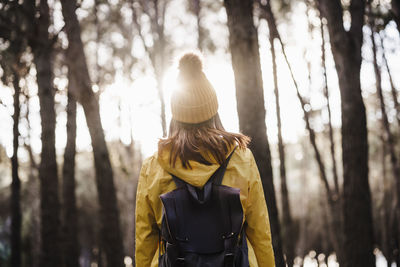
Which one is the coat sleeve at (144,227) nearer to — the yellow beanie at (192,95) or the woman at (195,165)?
the woman at (195,165)

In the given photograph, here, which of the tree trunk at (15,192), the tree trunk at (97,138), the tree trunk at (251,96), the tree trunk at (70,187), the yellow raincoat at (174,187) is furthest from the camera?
the tree trunk at (15,192)

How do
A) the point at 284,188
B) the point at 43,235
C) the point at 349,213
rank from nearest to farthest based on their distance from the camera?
the point at 349,213, the point at 43,235, the point at 284,188

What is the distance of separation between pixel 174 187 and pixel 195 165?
0.17 metres

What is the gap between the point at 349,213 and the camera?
4.68 meters

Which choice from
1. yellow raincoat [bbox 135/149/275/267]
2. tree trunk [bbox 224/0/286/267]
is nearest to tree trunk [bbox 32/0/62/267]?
tree trunk [bbox 224/0/286/267]

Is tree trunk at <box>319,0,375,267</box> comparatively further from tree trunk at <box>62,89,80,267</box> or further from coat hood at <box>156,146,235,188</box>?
tree trunk at <box>62,89,80,267</box>

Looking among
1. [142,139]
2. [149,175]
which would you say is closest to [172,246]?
[149,175]

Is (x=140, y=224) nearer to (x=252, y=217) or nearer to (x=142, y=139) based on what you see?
(x=252, y=217)

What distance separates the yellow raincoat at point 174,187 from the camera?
1.84m

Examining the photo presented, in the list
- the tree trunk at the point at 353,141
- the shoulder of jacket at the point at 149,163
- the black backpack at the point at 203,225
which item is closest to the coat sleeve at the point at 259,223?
the black backpack at the point at 203,225

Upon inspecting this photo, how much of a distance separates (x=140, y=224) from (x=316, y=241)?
56.4 feet

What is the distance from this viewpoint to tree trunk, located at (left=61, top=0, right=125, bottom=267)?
5250mm

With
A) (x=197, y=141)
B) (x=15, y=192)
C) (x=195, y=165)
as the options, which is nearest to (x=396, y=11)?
(x=197, y=141)

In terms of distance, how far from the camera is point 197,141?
1882 millimetres
